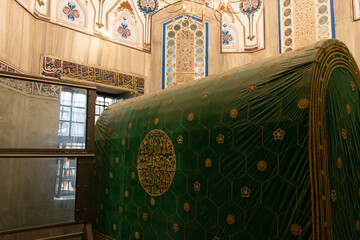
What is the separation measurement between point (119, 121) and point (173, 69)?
2.76m

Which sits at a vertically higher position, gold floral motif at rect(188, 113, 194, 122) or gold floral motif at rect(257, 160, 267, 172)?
gold floral motif at rect(188, 113, 194, 122)

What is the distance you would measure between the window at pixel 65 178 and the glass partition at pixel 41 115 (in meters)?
0.13

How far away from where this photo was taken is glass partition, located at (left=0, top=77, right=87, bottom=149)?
2090 mm

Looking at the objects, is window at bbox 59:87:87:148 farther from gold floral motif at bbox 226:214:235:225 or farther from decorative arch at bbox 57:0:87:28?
decorative arch at bbox 57:0:87:28

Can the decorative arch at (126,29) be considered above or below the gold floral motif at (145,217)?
above

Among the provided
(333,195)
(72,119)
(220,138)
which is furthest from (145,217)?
(333,195)

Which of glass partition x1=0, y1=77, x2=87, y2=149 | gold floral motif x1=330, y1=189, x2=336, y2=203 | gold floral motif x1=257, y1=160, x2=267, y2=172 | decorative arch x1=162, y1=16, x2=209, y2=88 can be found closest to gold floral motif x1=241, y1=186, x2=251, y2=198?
gold floral motif x1=257, y1=160, x2=267, y2=172

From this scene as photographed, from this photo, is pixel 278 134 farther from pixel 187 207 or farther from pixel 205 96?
pixel 187 207

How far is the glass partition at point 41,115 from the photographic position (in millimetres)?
2090

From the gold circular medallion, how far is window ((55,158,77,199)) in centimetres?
60

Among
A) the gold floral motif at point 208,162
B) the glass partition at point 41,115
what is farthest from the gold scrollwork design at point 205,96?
the glass partition at point 41,115

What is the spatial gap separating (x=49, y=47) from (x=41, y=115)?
1.96 metres

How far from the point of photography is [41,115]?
7.31 ft

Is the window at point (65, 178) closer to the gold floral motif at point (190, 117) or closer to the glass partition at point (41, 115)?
the glass partition at point (41, 115)
